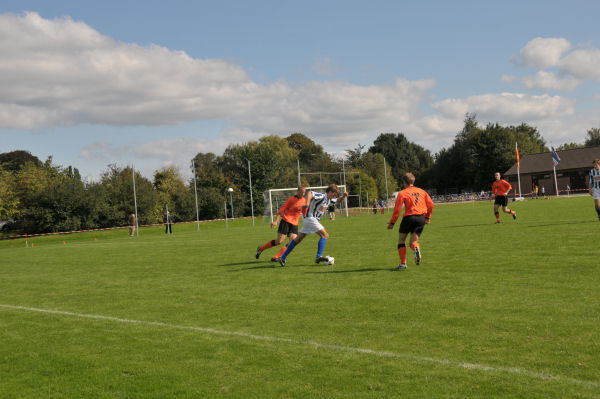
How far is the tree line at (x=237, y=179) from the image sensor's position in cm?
5241

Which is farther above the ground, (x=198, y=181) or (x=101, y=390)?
(x=198, y=181)

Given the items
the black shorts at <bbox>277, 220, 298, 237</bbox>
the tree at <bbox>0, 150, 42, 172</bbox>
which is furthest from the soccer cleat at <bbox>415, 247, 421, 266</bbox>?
the tree at <bbox>0, 150, 42, 172</bbox>

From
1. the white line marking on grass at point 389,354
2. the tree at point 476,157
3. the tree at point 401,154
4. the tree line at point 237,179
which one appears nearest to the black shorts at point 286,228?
the white line marking on grass at point 389,354

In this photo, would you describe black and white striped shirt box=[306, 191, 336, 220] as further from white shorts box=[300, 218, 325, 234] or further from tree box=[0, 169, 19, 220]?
tree box=[0, 169, 19, 220]

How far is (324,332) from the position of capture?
20.8 ft

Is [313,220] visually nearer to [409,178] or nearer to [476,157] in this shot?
[409,178]

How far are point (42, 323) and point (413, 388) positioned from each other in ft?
20.3

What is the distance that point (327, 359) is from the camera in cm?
530

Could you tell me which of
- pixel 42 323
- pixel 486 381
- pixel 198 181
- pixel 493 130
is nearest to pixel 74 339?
pixel 42 323

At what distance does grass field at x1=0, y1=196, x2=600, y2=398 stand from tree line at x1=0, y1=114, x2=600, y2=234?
35.7 metres

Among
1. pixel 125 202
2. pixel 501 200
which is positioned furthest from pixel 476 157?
pixel 501 200

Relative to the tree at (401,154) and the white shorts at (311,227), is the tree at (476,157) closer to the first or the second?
the tree at (401,154)

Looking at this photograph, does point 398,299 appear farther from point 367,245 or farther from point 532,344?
point 367,245

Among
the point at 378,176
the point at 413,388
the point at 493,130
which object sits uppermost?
the point at 493,130
